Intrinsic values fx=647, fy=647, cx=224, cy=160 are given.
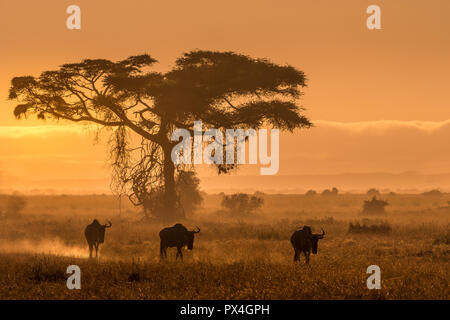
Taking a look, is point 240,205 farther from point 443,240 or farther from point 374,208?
point 443,240

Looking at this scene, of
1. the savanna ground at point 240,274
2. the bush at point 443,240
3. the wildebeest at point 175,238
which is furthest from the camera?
the bush at point 443,240

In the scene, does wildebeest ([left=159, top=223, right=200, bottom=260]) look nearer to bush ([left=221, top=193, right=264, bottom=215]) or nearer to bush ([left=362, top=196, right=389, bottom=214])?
bush ([left=221, top=193, right=264, bottom=215])

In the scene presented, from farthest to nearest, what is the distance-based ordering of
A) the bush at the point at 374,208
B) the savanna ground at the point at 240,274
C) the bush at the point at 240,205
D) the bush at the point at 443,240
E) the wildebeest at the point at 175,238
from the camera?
1. the bush at the point at 240,205
2. the bush at the point at 374,208
3. the bush at the point at 443,240
4. the wildebeest at the point at 175,238
5. the savanna ground at the point at 240,274

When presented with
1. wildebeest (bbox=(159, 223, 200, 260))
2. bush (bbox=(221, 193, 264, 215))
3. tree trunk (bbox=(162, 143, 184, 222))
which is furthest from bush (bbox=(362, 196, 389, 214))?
wildebeest (bbox=(159, 223, 200, 260))

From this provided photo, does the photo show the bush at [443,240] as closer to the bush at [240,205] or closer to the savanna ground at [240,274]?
the savanna ground at [240,274]

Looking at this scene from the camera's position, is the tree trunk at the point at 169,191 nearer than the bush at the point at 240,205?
Yes

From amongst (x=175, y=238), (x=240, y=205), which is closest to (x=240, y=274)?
(x=175, y=238)

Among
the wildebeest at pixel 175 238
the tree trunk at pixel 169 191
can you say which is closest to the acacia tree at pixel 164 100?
the tree trunk at pixel 169 191

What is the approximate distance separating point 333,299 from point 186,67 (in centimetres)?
2876

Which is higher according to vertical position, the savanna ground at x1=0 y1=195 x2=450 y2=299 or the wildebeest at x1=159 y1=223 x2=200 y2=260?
the wildebeest at x1=159 y1=223 x2=200 y2=260

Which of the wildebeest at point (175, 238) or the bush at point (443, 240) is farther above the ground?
the wildebeest at point (175, 238)

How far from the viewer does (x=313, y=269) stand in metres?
14.4
